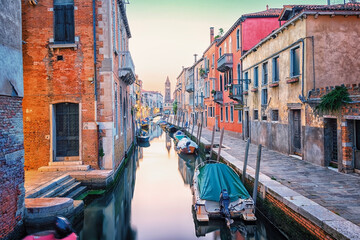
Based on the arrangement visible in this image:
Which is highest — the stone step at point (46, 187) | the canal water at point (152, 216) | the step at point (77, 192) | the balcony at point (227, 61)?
the balcony at point (227, 61)

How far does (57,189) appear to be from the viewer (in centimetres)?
679

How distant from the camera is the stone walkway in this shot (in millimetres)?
4852

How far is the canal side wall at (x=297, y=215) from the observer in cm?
386

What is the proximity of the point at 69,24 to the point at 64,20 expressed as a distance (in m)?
0.23

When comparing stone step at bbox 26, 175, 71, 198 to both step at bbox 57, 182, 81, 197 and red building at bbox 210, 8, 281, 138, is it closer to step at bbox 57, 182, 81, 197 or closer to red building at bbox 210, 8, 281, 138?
step at bbox 57, 182, 81, 197

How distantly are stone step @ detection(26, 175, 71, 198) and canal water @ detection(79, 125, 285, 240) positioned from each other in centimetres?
110

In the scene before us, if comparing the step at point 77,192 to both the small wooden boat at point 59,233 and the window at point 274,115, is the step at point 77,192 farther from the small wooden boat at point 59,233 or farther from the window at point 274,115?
the window at point 274,115

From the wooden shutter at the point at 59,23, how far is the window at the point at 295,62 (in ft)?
28.0

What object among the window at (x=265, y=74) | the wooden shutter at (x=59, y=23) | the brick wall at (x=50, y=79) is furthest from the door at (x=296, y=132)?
the wooden shutter at (x=59, y=23)

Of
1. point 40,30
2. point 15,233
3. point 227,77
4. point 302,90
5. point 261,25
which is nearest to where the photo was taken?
point 15,233

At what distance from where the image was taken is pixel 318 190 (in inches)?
230

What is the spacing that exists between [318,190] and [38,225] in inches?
241

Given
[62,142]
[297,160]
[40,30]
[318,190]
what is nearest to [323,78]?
[297,160]

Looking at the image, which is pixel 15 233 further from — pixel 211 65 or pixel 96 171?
pixel 211 65
